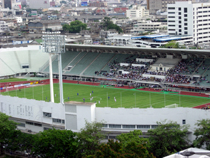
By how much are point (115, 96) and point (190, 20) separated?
4625 cm

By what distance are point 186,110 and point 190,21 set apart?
61.4 m

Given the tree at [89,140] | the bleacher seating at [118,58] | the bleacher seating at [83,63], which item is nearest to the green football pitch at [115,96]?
the bleacher seating at [83,63]

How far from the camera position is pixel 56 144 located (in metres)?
33.8

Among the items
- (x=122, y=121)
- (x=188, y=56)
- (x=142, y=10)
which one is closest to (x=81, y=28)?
(x=142, y=10)

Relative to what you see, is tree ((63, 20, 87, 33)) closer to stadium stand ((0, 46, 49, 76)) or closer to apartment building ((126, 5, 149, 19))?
apartment building ((126, 5, 149, 19))

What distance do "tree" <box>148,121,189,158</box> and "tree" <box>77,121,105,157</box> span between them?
4016 mm

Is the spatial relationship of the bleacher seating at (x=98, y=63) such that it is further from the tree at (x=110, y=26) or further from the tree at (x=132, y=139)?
the tree at (x=110, y=26)

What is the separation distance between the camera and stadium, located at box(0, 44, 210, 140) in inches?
1483

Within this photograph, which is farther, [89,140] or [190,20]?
[190,20]

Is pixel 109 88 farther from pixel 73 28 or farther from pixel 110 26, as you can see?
pixel 73 28

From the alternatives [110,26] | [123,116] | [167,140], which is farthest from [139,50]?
[110,26]

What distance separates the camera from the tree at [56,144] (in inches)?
1324

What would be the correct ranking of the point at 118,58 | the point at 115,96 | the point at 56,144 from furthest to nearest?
1. the point at 118,58
2. the point at 115,96
3. the point at 56,144

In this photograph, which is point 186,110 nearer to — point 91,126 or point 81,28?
point 91,126
